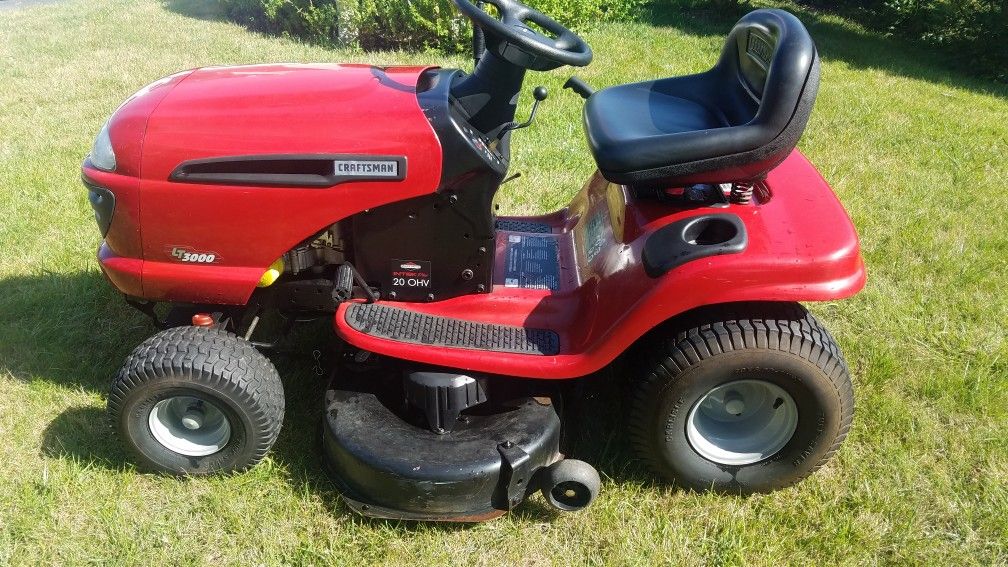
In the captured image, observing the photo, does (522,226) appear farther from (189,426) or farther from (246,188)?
(189,426)

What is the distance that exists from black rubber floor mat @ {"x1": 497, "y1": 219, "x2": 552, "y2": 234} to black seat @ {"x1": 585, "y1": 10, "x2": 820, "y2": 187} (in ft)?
1.80

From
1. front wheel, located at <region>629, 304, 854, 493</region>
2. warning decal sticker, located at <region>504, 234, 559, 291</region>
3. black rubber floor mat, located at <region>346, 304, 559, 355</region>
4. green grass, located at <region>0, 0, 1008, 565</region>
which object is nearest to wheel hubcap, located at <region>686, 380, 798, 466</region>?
front wheel, located at <region>629, 304, 854, 493</region>

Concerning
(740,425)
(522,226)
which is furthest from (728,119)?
(740,425)

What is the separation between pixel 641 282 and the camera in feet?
7.03

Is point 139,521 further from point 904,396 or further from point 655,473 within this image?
point 904,396

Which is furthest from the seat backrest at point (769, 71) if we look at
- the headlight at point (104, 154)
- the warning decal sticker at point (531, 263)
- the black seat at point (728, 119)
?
the headlight at point (104, 154)

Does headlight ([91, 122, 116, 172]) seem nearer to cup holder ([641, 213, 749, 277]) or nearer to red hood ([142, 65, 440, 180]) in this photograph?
red hood ([142, 65, 440, 180])

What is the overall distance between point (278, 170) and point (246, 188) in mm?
104

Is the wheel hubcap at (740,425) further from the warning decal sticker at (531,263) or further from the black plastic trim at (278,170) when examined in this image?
the black plastic trim at (278,170)

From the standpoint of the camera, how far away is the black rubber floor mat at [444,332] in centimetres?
227

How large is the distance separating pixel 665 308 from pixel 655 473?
2.09ft

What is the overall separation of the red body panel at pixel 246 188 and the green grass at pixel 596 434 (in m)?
0.67

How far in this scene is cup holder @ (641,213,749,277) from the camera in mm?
2074

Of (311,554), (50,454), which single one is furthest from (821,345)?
(50,454)
